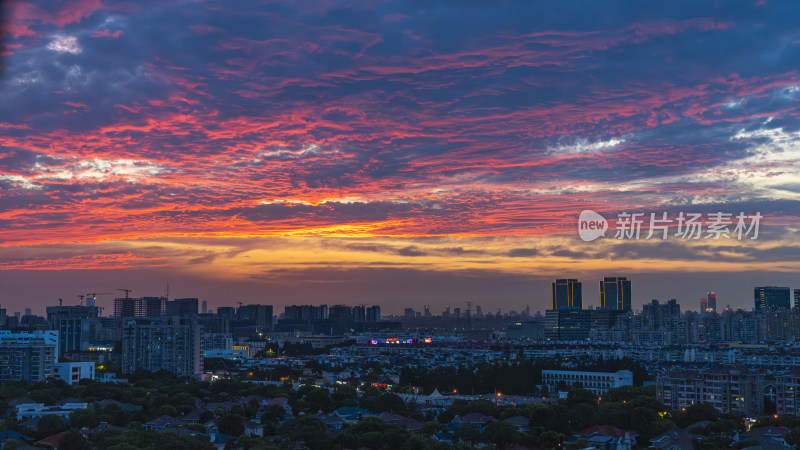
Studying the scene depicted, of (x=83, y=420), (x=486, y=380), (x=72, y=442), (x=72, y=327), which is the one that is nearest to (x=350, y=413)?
(x=83, y=420)

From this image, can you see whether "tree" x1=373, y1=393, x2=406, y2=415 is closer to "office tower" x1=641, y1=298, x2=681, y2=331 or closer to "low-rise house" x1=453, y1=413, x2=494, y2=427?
"low-rise house" x1=453, y1=413, x2=494, y2=427

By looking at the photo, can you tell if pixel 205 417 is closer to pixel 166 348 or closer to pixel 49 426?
pixel 49 426

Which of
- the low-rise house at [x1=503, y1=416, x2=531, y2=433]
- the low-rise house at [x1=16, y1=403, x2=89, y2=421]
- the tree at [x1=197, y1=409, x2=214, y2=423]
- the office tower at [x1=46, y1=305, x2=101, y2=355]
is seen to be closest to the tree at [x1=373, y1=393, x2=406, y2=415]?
the low-rise house at [x1=503, y1=416, x2=531, y2=433]

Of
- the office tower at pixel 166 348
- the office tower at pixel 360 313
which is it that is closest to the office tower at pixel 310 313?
the office tower at pixel 360 313

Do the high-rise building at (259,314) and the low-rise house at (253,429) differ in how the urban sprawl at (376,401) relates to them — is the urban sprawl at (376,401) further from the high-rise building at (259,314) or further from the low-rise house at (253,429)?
the high-rise building at (259,314)

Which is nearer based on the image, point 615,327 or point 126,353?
point 126,353

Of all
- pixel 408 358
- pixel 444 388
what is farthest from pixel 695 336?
pixel 444 388

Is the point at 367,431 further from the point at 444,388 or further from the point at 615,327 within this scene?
the point at 615,327
